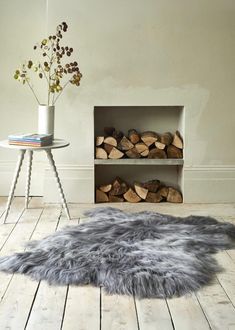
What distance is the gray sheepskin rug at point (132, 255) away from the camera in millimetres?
2814

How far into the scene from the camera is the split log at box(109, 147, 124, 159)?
4715mm

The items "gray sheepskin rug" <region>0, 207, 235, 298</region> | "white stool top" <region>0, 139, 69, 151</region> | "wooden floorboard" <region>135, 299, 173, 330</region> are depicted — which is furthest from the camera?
"white stool top" <region>0, 139, 69, 151</region>

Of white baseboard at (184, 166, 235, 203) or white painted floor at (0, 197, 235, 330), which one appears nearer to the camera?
white painted floor at (0, 197, 235, 330)

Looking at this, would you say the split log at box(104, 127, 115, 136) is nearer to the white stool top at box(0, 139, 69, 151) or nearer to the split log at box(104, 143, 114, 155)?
the split log at box(104, 143, 114, 155)

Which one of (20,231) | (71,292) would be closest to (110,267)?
(71,292)

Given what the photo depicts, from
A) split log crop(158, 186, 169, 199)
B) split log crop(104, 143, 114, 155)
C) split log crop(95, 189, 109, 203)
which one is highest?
split log crop(104, 143, 114, 155)

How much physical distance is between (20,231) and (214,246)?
1319 millimetres

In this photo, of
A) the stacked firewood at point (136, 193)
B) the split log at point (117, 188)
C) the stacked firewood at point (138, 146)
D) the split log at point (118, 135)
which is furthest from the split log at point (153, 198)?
the split log at point (118, 135)

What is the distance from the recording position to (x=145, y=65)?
4590 mm

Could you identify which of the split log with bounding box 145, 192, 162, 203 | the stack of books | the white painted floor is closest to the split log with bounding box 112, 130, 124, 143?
the split log with bounding box 145, 192, 162, 203

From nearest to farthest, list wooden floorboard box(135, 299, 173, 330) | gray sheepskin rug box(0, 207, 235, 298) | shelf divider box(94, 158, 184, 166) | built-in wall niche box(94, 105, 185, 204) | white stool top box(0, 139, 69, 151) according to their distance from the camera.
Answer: wooden floorboard box(135, 299, 173, 330), gray sheepskin rug box(0, 207, 235, 298), white stool top box(0, 139, 69, 151), shelf divider box(94, 158, 184, 166), built-in wall niche box(94, 105, 185, 204)

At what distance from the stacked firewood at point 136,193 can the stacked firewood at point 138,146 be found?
262 millimetres

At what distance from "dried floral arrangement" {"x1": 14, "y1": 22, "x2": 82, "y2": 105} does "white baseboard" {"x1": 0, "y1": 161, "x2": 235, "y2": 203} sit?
0.63 metres

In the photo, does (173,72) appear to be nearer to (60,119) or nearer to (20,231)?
(60,119)
